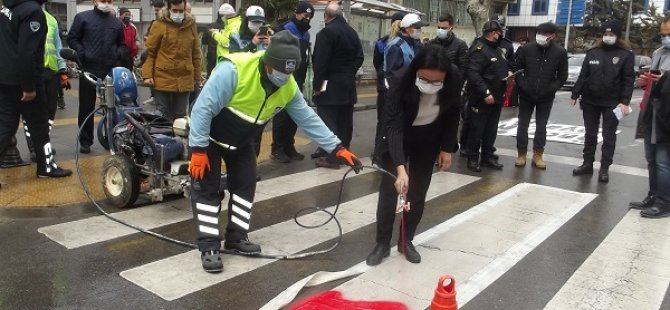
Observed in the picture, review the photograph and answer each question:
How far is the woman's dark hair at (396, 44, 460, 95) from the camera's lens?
3.70 metres

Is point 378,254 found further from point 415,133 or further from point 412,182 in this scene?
point 415,133

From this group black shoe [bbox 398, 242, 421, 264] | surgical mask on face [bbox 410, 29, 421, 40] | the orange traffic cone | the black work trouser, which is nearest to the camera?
the orange traffic cone

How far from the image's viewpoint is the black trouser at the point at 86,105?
7133 mm

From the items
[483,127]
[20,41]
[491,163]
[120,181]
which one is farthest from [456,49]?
[20,41]

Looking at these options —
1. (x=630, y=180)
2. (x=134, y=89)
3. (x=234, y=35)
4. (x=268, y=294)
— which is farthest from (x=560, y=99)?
(x=268, y=294)

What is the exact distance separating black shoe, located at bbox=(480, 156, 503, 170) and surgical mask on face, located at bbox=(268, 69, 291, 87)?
15.2 feet

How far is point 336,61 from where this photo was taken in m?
7.19

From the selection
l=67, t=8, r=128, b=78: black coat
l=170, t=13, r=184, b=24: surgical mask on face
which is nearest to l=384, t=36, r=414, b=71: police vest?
l=170, t=13, r=184, b=24: surgical mask on face

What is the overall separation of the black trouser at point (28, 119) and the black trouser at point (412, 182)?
3.75m

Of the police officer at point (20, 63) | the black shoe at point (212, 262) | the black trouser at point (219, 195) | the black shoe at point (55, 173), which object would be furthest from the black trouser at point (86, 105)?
the black shoe at point (212, 262)

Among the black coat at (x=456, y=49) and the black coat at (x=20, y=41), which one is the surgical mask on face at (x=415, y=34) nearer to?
the black coat at (x=456, y=49)

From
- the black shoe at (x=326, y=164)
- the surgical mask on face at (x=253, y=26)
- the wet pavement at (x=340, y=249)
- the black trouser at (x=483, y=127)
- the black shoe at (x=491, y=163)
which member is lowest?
the wet pavement at (x=340, y=249)

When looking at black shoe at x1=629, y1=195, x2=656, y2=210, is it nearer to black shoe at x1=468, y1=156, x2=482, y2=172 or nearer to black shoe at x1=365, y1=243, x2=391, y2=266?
black shoe at x1=468, y1=156, x2=482, y2=172

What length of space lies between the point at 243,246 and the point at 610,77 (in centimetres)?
519
